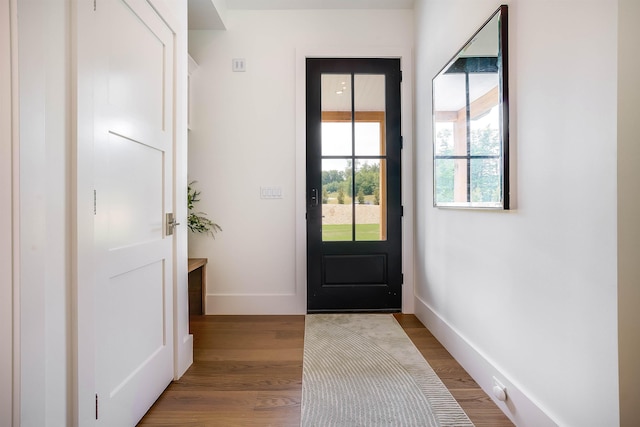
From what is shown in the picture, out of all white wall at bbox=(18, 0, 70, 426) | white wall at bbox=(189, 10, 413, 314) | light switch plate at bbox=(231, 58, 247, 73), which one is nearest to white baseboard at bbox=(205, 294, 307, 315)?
white wall at bbox=(189, 10, 413, 314)

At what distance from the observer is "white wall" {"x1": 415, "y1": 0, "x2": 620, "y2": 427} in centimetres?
94

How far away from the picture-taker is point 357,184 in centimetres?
279

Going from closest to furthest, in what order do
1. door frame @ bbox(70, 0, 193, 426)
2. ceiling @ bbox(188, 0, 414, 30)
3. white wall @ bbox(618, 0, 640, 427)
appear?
1. white wall @ bbox(618, 0, 640, 427)
2. door frame @ bbox(70, 0, 193, 426)
3. ceiling @ bbox(188, 0, 414, 30)

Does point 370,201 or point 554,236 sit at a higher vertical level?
point 370,201

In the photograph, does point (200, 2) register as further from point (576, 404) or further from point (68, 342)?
point (576, 404)

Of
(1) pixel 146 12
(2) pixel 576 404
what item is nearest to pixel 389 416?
(2) pixel 576 404

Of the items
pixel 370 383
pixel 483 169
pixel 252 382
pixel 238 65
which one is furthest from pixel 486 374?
pixel 238 65

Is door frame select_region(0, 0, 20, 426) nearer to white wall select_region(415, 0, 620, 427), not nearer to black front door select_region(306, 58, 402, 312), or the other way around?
white wall select_region(415, 0, 620, 427)

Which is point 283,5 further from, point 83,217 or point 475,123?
point 83,217

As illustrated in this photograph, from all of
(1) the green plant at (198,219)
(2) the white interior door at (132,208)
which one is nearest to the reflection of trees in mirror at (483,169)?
(2) the white interior door at (132,208)

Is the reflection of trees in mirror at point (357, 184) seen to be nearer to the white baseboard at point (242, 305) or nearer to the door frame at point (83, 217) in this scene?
the white baseboard at point (242, 305)

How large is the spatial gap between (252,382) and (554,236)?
1.53m

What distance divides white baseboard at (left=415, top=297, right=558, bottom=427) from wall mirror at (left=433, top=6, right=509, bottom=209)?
77cm

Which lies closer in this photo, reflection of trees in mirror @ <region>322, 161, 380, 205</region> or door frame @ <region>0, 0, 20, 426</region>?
door frame @ <region>0, 0, 20, 426</region>
